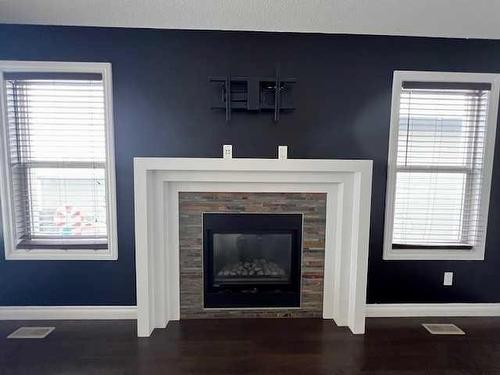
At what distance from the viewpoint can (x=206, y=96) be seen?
8.00 ft

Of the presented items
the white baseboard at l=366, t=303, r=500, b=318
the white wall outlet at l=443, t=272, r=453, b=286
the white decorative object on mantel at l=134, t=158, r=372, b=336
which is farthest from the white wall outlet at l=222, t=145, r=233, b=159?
the white wall outlet at l=443, t=272, r=453, b=286

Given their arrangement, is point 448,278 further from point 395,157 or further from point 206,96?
point 206,96

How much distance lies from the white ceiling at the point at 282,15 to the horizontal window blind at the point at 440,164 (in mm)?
487

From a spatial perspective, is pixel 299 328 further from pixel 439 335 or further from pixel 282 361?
pixel 439 335

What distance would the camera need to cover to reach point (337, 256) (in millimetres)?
2537

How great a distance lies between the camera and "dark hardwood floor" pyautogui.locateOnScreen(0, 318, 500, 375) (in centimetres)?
203

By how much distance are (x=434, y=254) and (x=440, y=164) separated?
811 millimetres

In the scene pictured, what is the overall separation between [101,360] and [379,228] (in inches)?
95.5

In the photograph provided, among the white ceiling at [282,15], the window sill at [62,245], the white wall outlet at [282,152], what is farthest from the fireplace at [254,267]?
the white ceiling at [282,15]

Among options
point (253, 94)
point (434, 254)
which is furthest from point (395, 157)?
point (253, 94)

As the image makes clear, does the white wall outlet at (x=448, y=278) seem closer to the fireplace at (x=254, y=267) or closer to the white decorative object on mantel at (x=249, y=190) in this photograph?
the white decorative object on mantel at (x=249, y=190)

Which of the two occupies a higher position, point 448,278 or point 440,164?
point 440,164

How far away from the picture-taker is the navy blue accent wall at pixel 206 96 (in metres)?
2.39

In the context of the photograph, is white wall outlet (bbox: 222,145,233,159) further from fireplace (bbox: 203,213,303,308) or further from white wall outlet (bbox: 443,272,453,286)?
white wall outlet (bbox: 443,272,453,286)
